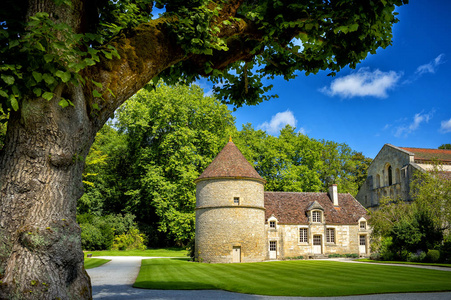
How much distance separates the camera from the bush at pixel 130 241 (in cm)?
3725

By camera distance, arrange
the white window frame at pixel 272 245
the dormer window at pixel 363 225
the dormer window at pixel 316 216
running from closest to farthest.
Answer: the white window frame at pixel 272 245 → the dormer window at pixel 316 216 → the dormer window at pixel 363 225

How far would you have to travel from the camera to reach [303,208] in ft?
117

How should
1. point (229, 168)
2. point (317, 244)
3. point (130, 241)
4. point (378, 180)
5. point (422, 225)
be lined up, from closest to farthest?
point (422, 225)
point (229, 168)
point (317, 244)
point (130, 241)
point (378, 180)

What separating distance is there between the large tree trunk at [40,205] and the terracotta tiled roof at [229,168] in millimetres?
23398

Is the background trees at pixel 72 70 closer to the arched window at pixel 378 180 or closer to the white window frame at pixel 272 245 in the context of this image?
the white window frame at pixel 272 245

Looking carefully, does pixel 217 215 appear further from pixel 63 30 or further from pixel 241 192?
pixel 63 30

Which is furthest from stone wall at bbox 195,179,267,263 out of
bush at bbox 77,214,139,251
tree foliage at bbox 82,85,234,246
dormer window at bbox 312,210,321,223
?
bush at bbox 77,214,139,251

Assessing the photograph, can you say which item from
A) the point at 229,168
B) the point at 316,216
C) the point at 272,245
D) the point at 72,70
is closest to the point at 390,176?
the point at 316,216

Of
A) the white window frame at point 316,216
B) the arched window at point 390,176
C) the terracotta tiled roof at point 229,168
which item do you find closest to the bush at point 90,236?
the terracotta tiled roof at point 229,168

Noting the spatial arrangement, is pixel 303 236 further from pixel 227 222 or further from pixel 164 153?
pixel 164 153

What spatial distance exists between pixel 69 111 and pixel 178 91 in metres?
34.8

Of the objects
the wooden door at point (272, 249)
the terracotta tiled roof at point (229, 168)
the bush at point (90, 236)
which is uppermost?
the terracotta tiled roof at point (229, 168)

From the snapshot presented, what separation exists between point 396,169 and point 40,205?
1677 inches

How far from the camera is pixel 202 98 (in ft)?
130
